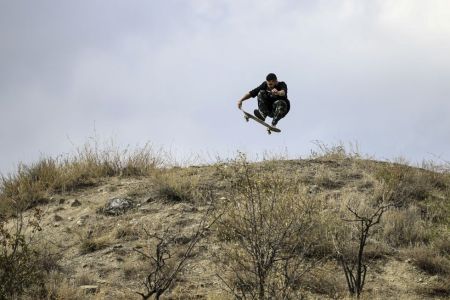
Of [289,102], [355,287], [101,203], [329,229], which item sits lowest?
[355,287]

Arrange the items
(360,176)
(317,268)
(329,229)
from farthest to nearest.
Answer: (360,176) → (329,229) → (317,268)

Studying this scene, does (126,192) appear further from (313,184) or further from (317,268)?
(317,268)

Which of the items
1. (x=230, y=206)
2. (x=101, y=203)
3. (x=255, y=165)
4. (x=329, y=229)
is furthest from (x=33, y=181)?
(x=329, y=229)

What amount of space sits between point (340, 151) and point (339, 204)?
385 cm

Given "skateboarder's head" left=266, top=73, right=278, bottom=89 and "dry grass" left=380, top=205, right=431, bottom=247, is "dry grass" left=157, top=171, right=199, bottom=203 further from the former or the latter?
"dry grass" left=380, top=205, right=431, bottom=247

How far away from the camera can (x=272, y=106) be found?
44.7 ft

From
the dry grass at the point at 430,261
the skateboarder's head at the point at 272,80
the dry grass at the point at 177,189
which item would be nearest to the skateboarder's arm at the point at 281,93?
the skateboarder's head at the point at 272,80

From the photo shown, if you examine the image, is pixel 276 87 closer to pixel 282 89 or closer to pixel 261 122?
pixel 282 89

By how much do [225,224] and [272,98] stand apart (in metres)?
2.90

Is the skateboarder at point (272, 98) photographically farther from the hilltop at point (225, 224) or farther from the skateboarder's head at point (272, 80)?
the hilltop at point (225, 224)

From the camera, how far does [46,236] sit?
1405 centimetres

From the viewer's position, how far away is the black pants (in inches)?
526

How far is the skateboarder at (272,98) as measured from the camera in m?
13.4

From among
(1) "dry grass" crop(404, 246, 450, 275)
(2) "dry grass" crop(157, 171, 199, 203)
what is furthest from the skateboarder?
(1) "dry grass" crop(404, 246, 450, 275)
